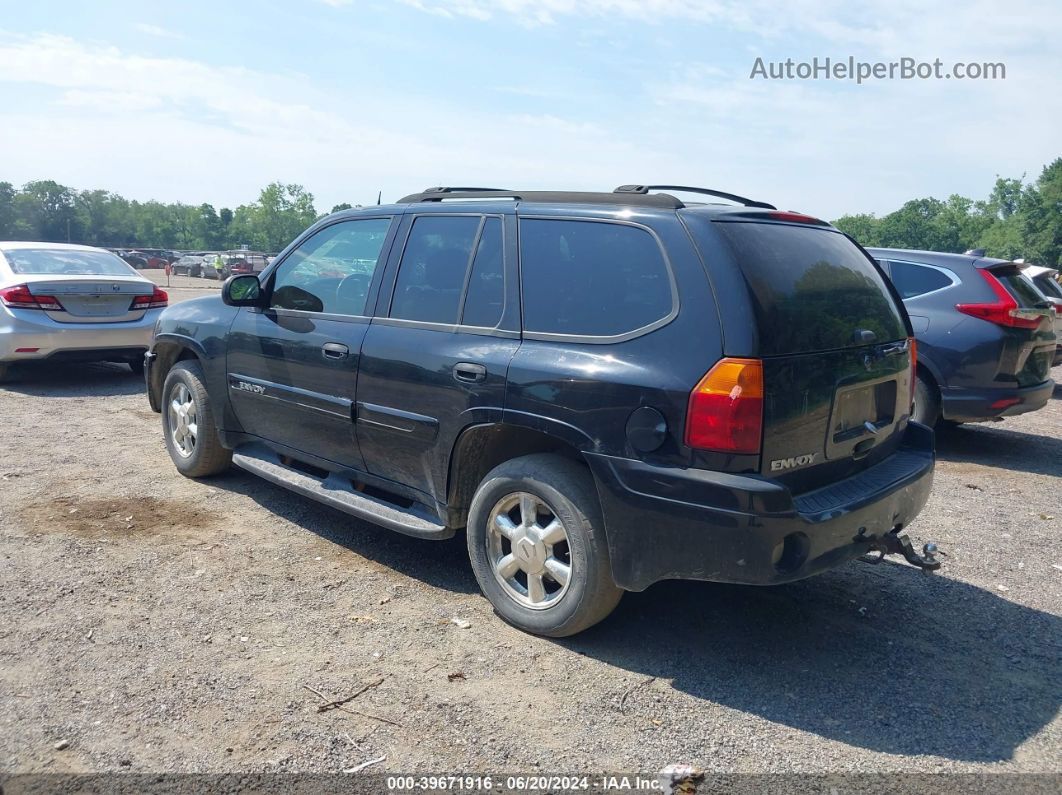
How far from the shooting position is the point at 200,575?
445cm

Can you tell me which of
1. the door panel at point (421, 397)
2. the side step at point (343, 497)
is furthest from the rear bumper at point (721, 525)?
the side step at point (343, 497)

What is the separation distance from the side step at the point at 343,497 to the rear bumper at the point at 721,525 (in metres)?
1.11

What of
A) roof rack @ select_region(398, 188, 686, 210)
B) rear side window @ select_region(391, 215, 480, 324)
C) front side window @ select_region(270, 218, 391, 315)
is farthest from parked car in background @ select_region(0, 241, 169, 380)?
rear side window @ select_region(391, 215, 480, 324)

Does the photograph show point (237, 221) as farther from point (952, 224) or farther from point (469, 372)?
point (469, 372)

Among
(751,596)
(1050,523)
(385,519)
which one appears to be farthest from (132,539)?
(1050,523)

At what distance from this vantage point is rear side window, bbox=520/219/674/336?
3.55 metres

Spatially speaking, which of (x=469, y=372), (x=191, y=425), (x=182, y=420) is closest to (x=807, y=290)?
(x=469, y=372)

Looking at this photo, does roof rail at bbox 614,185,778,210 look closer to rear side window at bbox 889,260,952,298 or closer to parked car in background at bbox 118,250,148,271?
rear side window at bbox 889,260,952,298

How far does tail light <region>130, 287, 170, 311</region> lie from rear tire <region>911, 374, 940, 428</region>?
7.95 meters

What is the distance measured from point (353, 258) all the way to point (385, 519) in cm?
154

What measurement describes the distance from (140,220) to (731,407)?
157460mm

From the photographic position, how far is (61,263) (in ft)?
32.5

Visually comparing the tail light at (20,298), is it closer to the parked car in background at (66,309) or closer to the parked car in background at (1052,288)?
the parked car in background at (66,309)

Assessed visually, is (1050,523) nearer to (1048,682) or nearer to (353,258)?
(1048,682)
